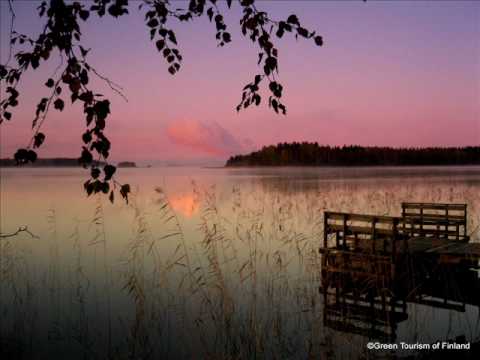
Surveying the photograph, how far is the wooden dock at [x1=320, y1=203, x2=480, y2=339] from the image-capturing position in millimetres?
9797

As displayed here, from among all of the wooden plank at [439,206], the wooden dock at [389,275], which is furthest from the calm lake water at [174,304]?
the wooden plank at [439,206]

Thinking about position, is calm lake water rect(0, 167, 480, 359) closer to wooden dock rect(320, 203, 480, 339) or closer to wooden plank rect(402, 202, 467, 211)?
wooden dock rect(320, 203, 480, 339)

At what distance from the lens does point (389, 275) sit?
10.6 m

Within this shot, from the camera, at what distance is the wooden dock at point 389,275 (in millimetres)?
9797

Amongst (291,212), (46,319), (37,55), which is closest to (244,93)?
(37,55)

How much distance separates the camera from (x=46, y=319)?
9.12 metres
